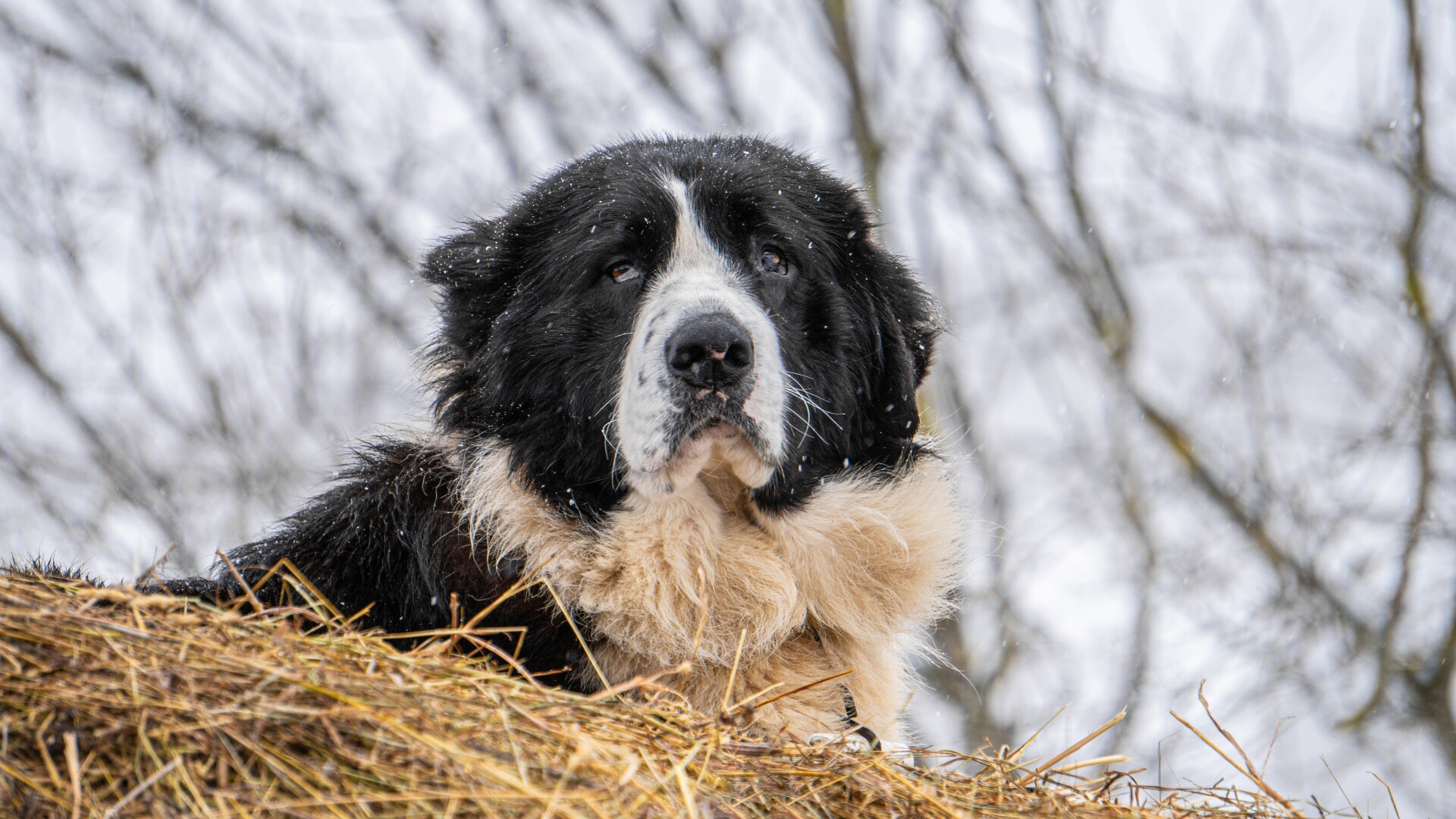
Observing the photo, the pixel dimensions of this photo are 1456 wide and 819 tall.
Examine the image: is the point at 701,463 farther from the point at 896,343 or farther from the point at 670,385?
the point at 896,343

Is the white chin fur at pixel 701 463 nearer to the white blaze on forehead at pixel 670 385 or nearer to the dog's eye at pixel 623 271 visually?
the white blaze on forehead at pixel 670 385

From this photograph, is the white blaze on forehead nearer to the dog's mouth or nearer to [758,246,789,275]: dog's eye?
the dog's mouth

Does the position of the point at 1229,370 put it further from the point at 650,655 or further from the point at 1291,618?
the point at 650,655

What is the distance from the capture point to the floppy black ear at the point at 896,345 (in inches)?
140

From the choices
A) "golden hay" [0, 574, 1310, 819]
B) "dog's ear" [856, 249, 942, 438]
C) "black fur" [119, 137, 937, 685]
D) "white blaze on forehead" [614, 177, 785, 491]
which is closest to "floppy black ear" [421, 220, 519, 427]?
"black fur" [119, 137, 937, 685]

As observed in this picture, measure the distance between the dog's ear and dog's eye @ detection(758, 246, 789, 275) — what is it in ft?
1.23

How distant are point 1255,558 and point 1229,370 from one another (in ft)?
7.10

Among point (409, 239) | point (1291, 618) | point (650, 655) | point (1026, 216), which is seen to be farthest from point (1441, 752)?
point (409, 239)

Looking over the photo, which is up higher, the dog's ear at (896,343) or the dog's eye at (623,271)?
the dog's ear at (896,343)

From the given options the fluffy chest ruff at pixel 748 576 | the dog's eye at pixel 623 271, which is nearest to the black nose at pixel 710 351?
the fluffy chest ruff at pixel 748 576

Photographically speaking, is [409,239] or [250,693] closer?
[250,693]

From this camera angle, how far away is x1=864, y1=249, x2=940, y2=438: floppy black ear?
3.56 meters

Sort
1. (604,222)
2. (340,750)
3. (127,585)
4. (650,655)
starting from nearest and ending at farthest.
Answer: (340,750) < (127,585) < (650,655) < (604,222)

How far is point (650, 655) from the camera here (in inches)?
118
